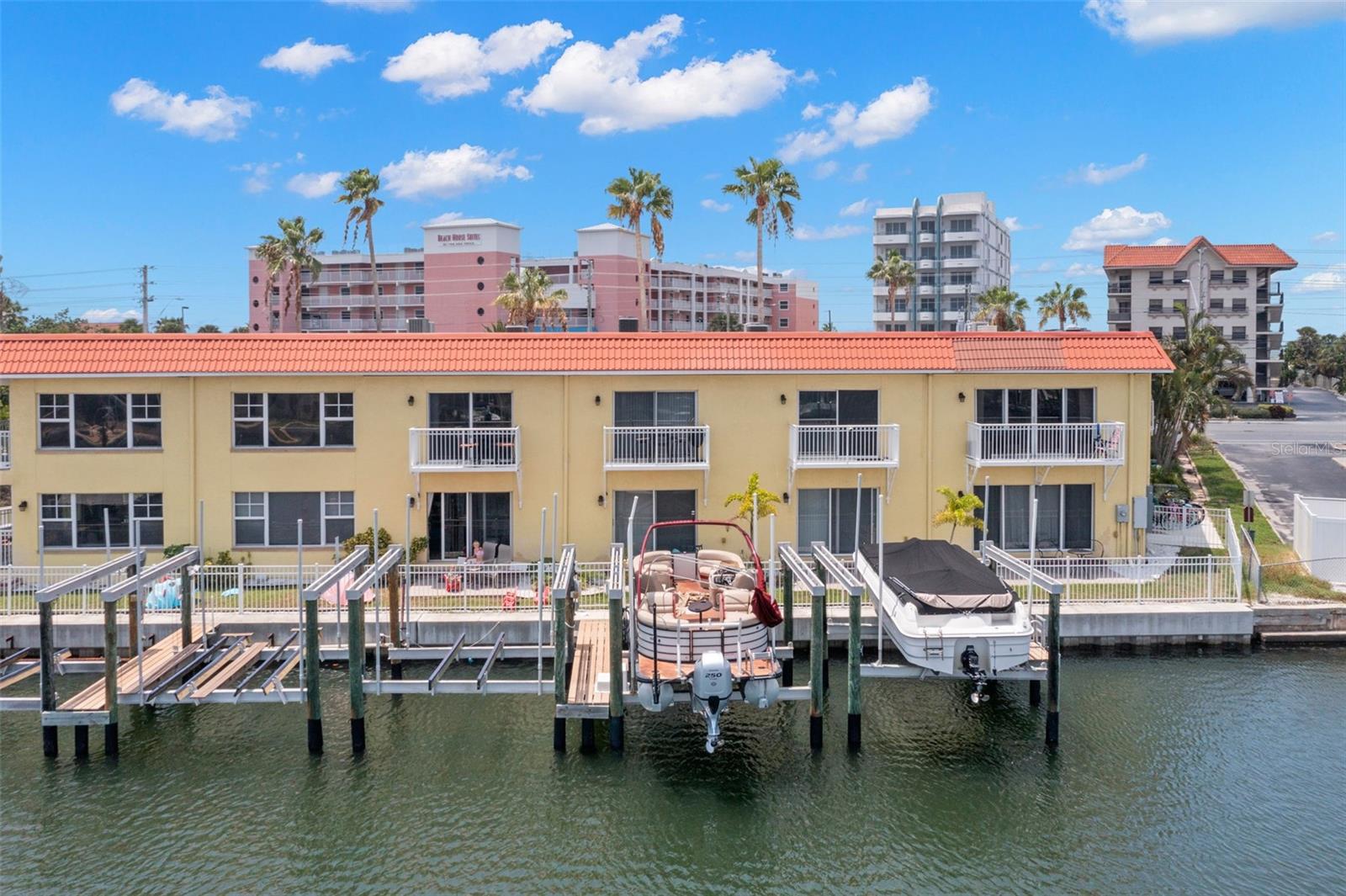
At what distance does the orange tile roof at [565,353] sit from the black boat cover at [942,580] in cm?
727

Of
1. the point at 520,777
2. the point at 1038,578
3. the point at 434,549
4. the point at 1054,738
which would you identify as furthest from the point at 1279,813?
the point at 434,549

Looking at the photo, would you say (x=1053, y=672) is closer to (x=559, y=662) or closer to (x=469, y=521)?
(x=559, y=662)

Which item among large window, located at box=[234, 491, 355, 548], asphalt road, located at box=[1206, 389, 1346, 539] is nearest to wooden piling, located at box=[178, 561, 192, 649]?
large window, located at box=[234, 491, 355, 548]

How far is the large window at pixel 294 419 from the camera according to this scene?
2795 centimetres

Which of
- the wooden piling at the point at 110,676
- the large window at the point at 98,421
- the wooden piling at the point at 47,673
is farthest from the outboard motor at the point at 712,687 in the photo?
the large window at the point at 98,421

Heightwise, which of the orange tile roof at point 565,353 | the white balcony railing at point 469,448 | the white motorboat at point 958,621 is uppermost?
the orange tile roof at point 565,353

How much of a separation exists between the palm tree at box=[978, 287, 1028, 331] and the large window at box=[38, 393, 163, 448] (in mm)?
56927

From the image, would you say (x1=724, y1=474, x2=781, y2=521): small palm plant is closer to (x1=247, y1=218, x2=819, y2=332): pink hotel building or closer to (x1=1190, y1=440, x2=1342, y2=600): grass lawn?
(x1=1190, y1=440, x2=1342, y2=600): grass lawn

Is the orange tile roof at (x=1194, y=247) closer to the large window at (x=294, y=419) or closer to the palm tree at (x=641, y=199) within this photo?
the palm tree at (x=641, y=199)

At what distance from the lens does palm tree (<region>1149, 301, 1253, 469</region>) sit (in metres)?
42.4

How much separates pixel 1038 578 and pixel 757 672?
19.6ft

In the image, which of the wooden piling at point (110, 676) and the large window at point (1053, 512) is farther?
the large window at point (1053, 512)

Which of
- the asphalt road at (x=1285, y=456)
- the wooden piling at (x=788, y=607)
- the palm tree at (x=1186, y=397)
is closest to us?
the wooden piling at (x=788, y=607)

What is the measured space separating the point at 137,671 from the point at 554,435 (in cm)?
1157
